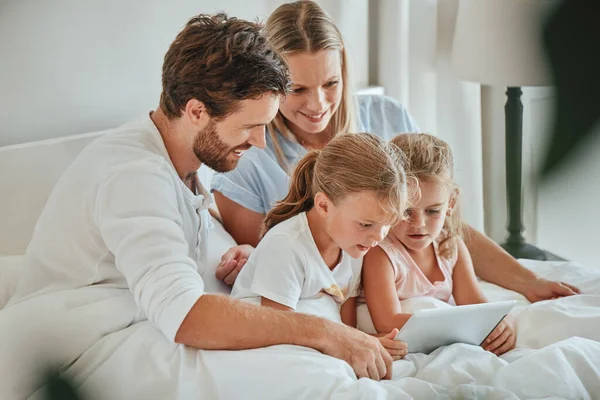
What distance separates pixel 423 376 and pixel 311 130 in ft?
1.74

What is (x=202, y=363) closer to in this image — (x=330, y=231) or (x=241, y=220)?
(x=330, y=231)

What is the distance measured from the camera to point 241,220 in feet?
4.49

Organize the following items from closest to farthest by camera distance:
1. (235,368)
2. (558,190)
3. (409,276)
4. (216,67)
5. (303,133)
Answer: (558,190) < (235,368) < (216,67) < (409,276) < (303,133)

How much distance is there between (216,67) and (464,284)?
54 cm

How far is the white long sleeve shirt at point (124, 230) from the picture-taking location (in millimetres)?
853

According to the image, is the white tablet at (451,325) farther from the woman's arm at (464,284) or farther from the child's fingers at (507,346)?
the woman's arm at (464,284)

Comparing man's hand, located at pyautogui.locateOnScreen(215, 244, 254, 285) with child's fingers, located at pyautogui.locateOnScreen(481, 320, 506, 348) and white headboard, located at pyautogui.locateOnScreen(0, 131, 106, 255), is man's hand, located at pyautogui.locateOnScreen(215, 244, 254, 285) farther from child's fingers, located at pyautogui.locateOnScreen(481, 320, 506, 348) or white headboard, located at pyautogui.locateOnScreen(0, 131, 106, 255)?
child's fingers, located at pyautogui.locateOnScreen(481, 320, 506, 348)

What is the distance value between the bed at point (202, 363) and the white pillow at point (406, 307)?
0.48ft

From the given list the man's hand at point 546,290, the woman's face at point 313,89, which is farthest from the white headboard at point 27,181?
the man's hand at point 546,290

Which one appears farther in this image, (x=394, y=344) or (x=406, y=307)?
(x=406, y=307)

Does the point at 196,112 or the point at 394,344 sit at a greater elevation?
the point at 196,112

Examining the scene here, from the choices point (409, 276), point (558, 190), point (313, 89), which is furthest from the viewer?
point (313, 89)

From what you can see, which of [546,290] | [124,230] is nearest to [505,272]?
[546,290]

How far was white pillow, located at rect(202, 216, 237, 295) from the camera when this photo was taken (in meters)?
1.15
